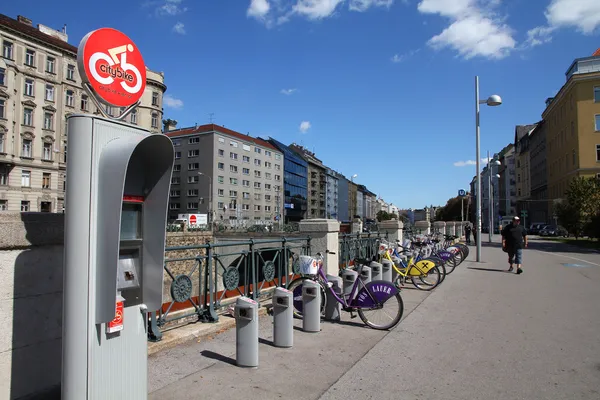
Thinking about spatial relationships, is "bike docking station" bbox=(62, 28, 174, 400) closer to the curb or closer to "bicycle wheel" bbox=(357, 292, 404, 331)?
the curb

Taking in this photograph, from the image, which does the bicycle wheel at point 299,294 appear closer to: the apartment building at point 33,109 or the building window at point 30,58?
the apartment building at point 33,109

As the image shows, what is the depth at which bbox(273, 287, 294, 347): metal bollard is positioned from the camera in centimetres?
542

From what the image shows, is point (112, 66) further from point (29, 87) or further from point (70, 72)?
point (70, 72)

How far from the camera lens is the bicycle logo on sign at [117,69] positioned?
3447mm

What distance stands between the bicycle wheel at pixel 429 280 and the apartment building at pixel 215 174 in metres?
61.4

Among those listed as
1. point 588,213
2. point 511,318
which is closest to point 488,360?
point 511,318

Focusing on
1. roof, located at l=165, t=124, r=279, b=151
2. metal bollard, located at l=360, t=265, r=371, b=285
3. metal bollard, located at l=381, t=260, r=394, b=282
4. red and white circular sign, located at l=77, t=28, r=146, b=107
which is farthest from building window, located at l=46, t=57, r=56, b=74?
red and white circular sign, located at l=77, t=28, r=146, b=107

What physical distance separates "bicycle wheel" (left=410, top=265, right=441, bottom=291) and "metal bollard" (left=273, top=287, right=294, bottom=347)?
231 inches

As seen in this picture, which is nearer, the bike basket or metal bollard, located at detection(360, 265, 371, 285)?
the bike basket

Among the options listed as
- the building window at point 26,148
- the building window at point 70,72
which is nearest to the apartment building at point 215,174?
the building window at point 70,72

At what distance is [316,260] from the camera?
22.1 feet

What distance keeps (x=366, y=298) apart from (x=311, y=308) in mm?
882

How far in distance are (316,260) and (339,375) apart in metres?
2.34

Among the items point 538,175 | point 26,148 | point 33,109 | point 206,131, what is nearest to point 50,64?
point 33,109
